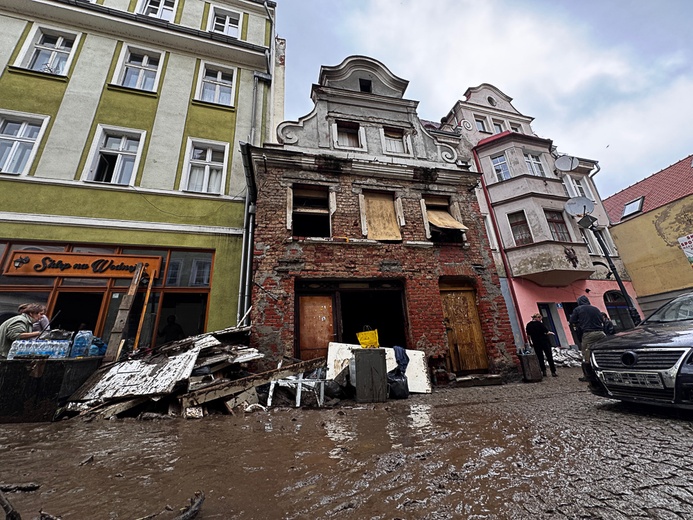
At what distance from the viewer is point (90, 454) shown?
2523 mm

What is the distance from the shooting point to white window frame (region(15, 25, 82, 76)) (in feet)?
26.5

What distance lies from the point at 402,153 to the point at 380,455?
912 cm

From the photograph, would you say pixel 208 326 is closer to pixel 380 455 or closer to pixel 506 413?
pixel 380 455

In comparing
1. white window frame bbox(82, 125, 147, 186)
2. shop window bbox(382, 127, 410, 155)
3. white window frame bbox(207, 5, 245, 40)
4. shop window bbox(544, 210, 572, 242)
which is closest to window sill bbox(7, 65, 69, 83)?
white window frame bbox(82, 125, 147, 186)

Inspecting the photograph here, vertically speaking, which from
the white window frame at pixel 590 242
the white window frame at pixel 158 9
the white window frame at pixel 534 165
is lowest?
the white window frame at pixel 590 242

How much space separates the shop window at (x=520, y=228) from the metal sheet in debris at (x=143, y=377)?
45.7 ft

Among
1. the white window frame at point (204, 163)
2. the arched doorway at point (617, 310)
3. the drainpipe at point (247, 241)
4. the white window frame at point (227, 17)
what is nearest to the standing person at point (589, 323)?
the drainpipe at point (247, 241)

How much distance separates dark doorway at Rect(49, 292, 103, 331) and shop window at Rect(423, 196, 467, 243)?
8.74 metres

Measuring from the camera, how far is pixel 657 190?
16.6 meters

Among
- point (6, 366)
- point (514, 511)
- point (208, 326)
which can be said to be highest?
point (208, 326)

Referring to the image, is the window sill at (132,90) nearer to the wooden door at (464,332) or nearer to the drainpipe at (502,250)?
the wooden door at (464,332)

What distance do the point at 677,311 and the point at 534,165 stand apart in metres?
13.1

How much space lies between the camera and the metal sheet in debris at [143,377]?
408 centimetres

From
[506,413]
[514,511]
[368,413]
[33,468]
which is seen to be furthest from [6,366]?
[506,413]
